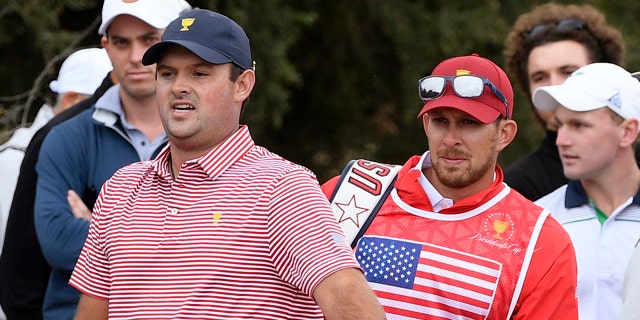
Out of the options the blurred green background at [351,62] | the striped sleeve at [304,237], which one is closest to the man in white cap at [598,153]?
the striped sleeve at [304,237]

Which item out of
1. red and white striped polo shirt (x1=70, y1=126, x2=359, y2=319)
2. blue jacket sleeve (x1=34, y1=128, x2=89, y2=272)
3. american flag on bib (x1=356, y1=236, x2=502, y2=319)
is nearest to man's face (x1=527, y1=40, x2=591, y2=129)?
american flag on bib (x1=356, y1=236, x2=502, y2=319)

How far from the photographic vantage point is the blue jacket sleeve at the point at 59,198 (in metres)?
5.48

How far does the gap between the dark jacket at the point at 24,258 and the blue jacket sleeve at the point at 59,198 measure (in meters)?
0.28

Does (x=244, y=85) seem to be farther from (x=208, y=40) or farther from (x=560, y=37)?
(x=560, y=37)

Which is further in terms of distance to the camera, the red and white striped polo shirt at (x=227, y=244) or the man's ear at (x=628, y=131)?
the man's ear at (x=628, y=131)

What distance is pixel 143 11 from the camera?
5883mm

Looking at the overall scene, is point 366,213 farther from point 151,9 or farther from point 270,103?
point 270,103

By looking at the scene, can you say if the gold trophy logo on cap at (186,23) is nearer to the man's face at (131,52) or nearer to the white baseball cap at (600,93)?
the man's face at (131,52)

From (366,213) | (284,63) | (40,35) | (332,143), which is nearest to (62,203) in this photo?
(366,213)

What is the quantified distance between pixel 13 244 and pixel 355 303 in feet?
8.43

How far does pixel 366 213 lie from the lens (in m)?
4.90

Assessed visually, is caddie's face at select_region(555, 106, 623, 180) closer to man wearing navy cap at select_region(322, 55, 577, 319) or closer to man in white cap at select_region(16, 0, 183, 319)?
man wearing navy cap at select_region(322, 55, 577, 319)

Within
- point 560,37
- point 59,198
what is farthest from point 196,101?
point 560,37

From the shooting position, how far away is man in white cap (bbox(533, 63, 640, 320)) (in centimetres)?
598
